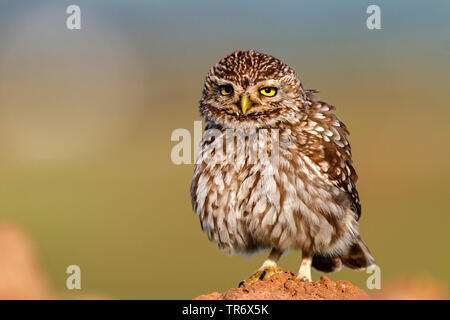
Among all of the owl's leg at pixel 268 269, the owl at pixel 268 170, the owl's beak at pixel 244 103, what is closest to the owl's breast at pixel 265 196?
the owl at pixel 268 170

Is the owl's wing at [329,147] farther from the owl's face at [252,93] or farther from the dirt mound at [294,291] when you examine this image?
the dirt mound at [294,291]

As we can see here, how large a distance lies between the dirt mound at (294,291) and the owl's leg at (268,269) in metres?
0.49

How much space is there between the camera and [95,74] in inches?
817

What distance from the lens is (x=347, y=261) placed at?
5.17m

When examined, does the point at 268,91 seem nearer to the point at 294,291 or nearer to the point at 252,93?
the point at 252,93

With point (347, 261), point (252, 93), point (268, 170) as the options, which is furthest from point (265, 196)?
point (347, 261)

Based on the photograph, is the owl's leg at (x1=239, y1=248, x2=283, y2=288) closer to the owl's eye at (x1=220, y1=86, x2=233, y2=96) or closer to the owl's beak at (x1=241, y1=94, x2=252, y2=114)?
the owl's beak at (x1=241, y1=94, x2=252, y2=114)

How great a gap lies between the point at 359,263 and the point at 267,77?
1.80m

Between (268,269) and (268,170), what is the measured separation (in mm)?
803

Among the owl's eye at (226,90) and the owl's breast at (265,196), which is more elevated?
the owl's eye at (226,90)

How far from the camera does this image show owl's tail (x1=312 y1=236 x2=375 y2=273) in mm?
5047

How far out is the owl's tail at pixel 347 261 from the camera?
5.05 meters
